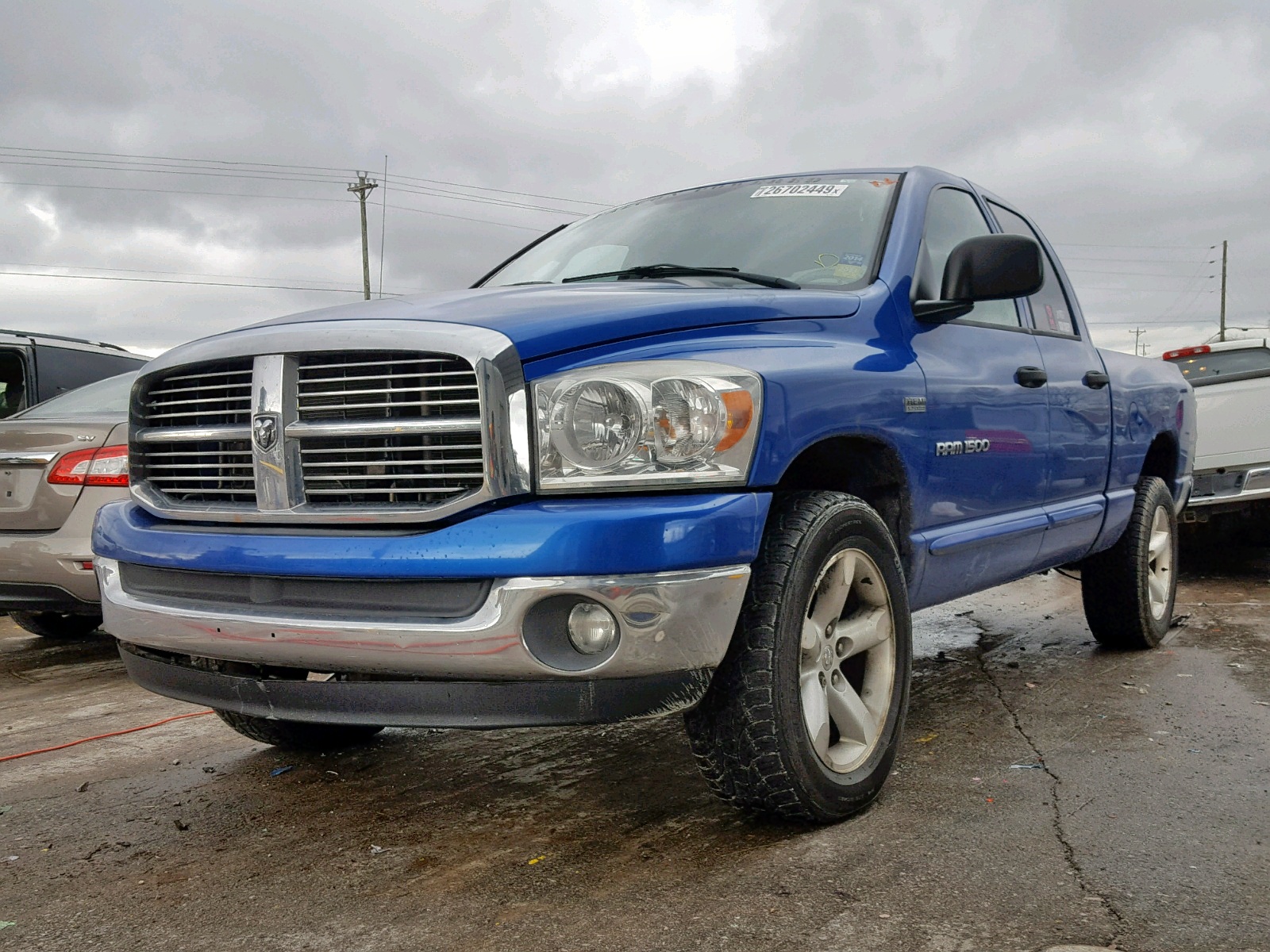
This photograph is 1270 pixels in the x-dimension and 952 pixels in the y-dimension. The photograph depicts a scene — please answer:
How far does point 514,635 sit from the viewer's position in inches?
93.0

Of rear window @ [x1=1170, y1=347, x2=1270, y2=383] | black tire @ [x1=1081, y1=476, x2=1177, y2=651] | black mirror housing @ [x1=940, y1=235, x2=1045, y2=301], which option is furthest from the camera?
rear window @ [x1=1170, y1=347, x2=1270, y2=383]

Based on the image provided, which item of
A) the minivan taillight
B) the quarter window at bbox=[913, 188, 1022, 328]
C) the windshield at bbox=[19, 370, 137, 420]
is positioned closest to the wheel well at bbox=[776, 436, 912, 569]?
the quarter window at bbox=[913, 188, 1022, 328]

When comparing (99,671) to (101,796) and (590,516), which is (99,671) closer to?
(101,796)

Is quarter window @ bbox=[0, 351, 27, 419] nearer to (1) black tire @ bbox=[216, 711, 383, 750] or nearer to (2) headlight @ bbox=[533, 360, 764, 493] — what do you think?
(1) black tire @ bbox=[216, 711, 383, 750]

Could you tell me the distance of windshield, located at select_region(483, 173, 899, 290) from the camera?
3559mm

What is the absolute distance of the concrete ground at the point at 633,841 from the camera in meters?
2.34

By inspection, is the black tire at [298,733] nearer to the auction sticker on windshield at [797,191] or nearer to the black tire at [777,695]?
the black tire at [777,695]

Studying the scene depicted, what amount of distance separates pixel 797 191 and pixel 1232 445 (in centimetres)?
493

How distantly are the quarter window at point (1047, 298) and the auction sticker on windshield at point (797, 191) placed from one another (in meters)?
0.95

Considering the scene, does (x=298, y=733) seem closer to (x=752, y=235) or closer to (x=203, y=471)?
(x=203, y=471)

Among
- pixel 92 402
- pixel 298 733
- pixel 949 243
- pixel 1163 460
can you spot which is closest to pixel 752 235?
pixel 949 243

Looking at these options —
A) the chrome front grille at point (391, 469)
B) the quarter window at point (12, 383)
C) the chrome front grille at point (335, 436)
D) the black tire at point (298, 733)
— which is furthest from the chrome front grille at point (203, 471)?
the quarter window at point (12, 383)

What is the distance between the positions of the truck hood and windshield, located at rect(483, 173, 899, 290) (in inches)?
13.6

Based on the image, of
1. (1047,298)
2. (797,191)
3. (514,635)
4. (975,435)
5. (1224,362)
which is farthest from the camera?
(1224,362)
